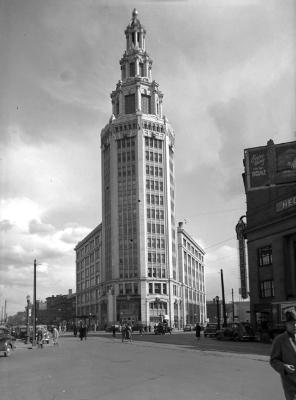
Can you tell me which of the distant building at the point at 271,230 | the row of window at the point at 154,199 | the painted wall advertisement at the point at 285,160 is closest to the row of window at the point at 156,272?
the row of window at the point at 154,199

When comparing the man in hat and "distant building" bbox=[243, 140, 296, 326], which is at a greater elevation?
"distant building" bbox=[243, 140, 296, 326]

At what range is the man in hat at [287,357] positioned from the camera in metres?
6.66

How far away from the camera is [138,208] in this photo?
120 meters

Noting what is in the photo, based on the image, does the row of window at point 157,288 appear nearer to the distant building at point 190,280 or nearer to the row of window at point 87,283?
the distant building at point 190,280

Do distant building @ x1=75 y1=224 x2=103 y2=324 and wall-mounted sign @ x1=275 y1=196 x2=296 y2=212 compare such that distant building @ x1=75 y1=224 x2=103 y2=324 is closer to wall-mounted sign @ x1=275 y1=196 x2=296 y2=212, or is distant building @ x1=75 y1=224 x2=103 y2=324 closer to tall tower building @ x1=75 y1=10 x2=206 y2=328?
tall tower building @ x1=75 y1=10 x2=206 y2=328

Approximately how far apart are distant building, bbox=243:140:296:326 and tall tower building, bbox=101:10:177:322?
215 ft

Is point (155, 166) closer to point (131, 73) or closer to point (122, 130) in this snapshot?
point (122, 130)

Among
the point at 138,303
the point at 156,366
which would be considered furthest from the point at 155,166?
the point at 156,366

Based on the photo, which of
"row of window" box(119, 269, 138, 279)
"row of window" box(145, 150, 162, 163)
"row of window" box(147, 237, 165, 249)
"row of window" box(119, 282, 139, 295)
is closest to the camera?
"row of window" box(119, 282, 139, 295)

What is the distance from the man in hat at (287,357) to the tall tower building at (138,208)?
110873 millimetres

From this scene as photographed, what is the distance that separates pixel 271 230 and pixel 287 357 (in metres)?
44.1

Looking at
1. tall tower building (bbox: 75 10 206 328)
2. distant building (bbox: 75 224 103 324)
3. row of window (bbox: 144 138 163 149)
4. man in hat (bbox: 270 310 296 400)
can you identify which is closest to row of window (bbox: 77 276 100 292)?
distant building (bbox: 75 224 103 324)

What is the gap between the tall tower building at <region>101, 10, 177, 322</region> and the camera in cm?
11781

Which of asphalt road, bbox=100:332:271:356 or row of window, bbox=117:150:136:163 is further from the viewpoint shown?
row of window, bbox=117:150:136:163
